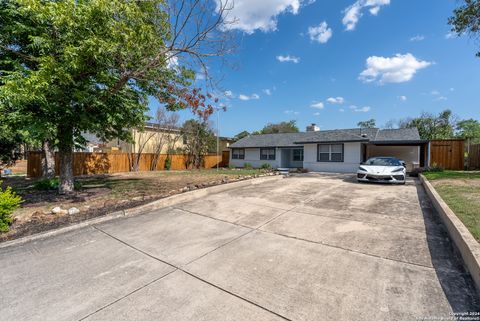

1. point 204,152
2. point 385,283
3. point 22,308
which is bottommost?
point 22,308

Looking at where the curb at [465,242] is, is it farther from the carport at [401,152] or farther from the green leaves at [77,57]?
the carport at [401,152]

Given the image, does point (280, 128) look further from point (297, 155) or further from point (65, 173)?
point (65, 173)

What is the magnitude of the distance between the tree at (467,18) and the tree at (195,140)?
1952 cm

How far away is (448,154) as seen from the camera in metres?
15.4

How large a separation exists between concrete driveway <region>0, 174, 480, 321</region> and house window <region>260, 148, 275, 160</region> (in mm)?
16919

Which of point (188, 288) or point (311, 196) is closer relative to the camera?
point (188, 288)

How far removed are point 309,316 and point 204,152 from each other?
74.9 feet

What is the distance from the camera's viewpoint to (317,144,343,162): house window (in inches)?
667

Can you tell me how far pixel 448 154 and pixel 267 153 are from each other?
1360cm

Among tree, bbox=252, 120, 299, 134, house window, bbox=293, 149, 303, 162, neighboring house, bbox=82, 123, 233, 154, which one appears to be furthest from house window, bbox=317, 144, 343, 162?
tree, bbox=252, 120, 299, 134

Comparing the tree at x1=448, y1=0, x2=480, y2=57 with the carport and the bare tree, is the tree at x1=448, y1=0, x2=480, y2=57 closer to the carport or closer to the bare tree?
the carport

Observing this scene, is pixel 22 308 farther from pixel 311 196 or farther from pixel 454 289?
pixel 311 196

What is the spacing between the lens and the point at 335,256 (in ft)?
10.6

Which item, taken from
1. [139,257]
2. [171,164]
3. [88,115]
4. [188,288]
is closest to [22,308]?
[139,257]
